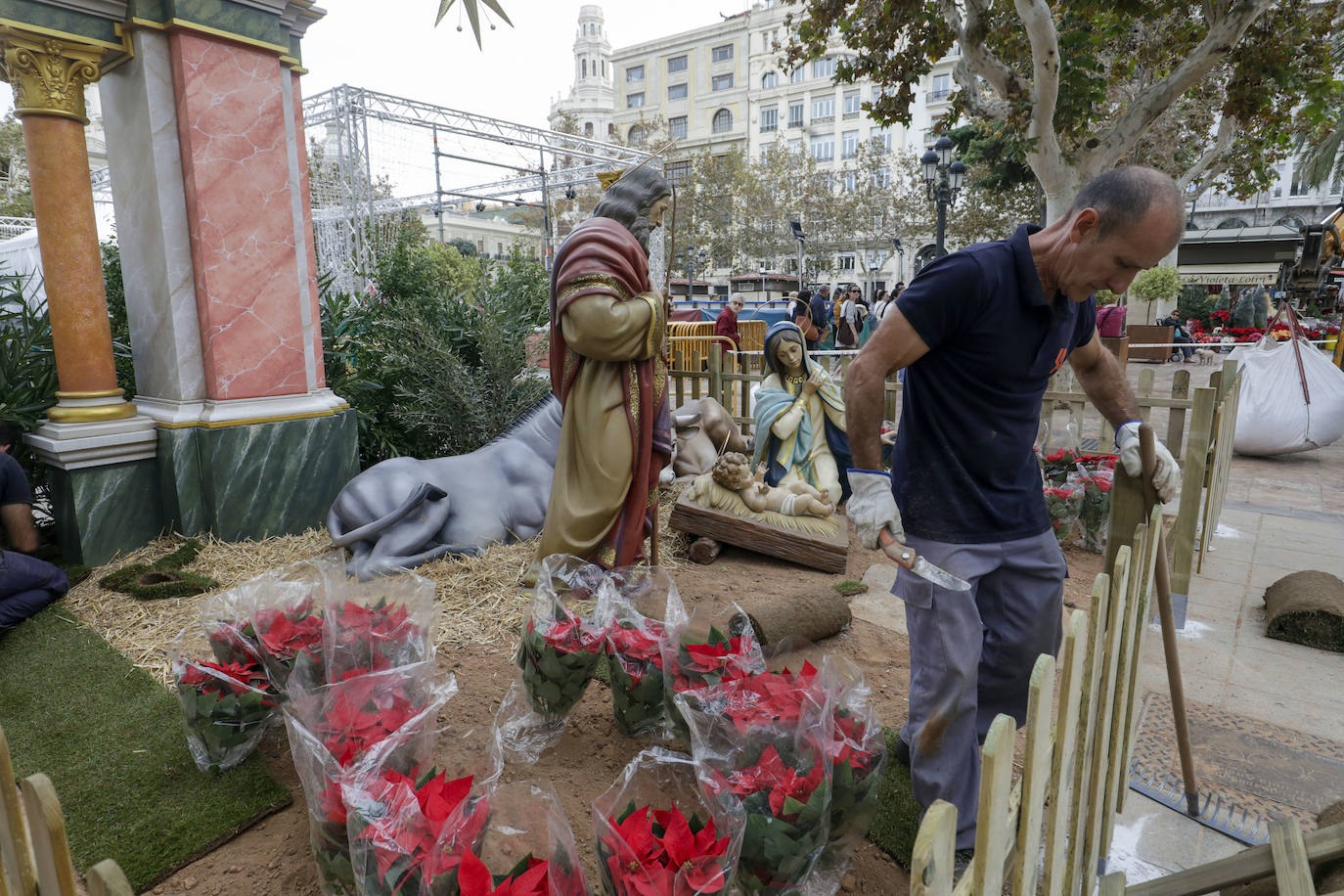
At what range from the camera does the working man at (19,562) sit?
3.64 meters

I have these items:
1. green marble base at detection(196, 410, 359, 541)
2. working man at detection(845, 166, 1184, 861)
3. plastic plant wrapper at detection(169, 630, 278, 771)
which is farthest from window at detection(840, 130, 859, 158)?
plastic plant wrapper at detection(169, 630, 278, 771)

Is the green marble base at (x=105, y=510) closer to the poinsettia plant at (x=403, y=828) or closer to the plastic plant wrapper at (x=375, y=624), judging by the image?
the plastic plant wrapper at (x=375, y=624)

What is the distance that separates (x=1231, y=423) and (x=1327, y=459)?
424 centimetres

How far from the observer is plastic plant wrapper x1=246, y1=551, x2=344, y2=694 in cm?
256

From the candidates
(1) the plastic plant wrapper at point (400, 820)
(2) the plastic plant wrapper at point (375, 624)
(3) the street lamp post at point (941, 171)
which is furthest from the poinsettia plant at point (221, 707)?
(3) the street lamp post at point (941, 171)

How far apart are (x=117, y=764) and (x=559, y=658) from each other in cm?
154

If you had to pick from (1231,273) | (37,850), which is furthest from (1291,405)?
(1231,273)

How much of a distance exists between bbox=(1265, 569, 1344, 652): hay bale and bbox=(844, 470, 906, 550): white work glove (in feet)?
9.00

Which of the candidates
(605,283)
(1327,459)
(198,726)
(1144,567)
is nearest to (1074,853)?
(1144,567)

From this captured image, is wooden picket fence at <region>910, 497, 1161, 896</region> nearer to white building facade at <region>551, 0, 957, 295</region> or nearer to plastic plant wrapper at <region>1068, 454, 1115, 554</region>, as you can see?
plastic plant wrapper at <region>1068, 454, 1115, 554</region>

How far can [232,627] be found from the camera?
262 centimetres

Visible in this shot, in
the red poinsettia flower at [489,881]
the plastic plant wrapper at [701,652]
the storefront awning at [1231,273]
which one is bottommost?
the red poinsettia flower at [489,881]

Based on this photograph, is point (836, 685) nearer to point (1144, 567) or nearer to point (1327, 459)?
point (1144, 567)

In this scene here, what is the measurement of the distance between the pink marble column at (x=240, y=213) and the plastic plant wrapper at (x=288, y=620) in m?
2.29
